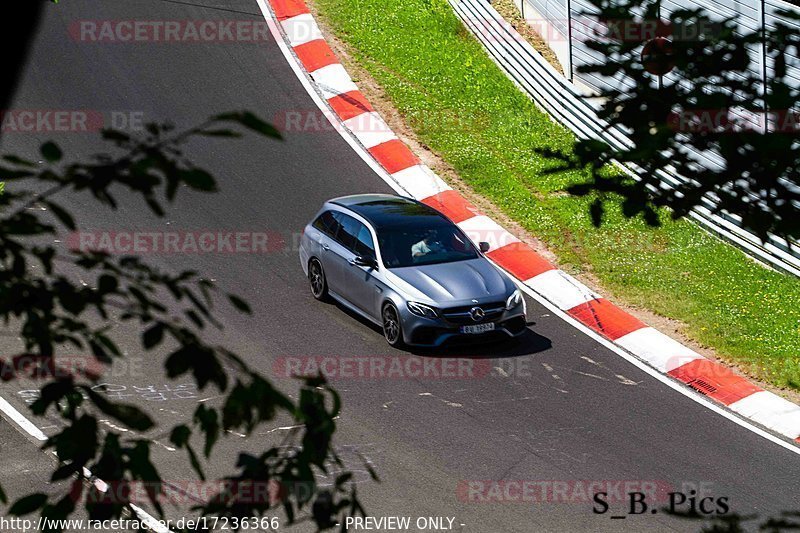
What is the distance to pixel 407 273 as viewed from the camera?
513 inches

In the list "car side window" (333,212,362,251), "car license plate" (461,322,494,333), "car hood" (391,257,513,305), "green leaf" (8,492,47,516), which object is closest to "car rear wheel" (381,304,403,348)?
"car hood" (391,257,513,305)

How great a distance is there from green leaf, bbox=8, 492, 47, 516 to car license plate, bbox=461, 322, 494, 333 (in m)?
9.52

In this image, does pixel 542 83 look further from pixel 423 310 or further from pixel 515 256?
pixel 423 310

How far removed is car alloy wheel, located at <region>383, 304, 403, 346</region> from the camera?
1273 cm

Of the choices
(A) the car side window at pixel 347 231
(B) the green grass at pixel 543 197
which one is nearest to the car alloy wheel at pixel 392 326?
(A) the car side window at pixel 347 231

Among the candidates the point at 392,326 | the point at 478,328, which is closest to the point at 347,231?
the point at 392,326

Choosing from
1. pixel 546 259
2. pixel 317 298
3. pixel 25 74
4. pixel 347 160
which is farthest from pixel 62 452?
pixel 25 74

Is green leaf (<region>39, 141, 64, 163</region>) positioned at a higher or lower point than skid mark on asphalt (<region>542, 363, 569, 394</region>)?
higher

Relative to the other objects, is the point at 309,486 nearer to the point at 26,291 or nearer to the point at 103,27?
the point at 26,291

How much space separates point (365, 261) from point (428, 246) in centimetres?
89

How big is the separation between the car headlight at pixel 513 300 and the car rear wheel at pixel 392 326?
53.7 inches

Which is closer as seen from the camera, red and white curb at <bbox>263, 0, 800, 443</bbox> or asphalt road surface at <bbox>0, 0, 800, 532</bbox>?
asphalt road surface at <bbox>0, 0, 800, 532</bbox>

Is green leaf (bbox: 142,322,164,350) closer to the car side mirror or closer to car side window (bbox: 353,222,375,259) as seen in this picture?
the car side mirror

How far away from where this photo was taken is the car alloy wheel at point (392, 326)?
12727 mm
